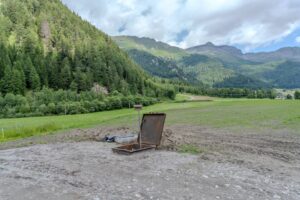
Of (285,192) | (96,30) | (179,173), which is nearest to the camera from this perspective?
(285,192)

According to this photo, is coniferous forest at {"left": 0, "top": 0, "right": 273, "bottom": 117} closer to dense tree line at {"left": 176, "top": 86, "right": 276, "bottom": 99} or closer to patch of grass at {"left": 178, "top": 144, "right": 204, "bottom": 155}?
dense tree line at {"left": 176, "top": 86, "right": 276, "bottom": 99}

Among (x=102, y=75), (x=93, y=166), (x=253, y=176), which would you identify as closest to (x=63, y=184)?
(x=93, y=166)

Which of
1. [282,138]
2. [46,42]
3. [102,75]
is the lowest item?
[282,138]

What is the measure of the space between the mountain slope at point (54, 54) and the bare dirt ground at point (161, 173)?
11077 cm

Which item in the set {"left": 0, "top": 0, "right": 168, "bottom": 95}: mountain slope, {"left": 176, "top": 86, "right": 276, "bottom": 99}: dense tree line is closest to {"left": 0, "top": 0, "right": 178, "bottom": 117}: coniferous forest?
{"left": 0, "top": 0, "right": 168, "bottom": 95}: mountain slope

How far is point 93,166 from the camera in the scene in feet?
43.4

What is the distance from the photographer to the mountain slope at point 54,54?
123 meters

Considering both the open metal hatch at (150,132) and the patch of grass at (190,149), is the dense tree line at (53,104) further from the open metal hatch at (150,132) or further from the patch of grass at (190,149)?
the patch of grass at (190,149)

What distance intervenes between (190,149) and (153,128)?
259 centimetres

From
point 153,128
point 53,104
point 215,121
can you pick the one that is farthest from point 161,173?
point 53,104

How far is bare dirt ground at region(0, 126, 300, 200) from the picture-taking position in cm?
912

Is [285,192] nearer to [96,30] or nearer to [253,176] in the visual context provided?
[253,176]

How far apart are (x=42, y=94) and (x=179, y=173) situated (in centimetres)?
10729

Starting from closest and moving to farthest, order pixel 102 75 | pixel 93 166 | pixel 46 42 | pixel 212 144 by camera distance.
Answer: pixel 93 166, pixel 212 144, pixel 102 75, pixel 46 42
